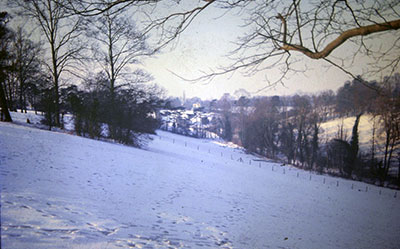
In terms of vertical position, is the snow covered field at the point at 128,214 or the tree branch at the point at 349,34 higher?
the tree branch at the point at 349,34

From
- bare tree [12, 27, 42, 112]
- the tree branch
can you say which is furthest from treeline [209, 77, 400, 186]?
bare tree [12, 27, 42, 112]

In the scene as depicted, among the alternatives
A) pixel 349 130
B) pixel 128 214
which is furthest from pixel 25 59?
pixel 349 130

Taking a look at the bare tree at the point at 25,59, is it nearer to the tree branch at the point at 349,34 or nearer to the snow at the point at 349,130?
the tree branch at the point at 349,34

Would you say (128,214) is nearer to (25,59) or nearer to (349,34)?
(349,34)

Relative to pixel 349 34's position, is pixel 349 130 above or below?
above

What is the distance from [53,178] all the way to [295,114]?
108 feet

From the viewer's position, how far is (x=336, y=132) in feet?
80.0

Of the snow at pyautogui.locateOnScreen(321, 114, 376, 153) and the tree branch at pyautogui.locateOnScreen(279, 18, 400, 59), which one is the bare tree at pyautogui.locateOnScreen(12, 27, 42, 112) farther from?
the snow at pyautogui.locateOnScreen(321, 114, 376, 153)

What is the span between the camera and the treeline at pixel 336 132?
5012mm

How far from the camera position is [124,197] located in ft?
13.7

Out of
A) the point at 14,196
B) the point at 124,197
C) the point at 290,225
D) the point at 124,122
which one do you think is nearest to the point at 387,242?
the point at 290,225

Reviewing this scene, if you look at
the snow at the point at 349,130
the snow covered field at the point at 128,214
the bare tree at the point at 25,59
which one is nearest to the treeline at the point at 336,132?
the snow at the point at 349,130

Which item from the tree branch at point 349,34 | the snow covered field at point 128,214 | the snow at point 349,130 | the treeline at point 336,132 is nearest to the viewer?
the tree branch at point 349,34

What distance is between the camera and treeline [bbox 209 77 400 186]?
5012mm
